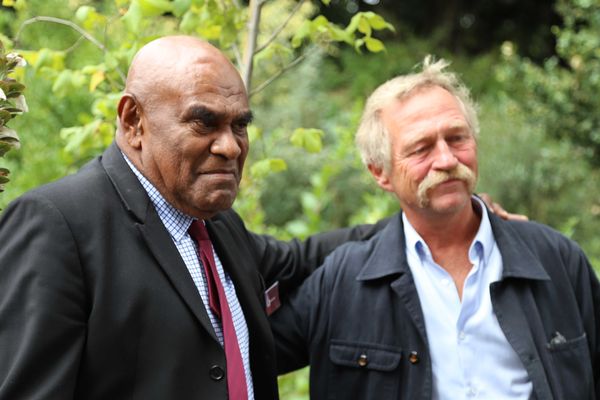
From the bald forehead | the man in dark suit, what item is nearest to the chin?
the man in dark suit

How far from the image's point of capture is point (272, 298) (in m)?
2.90

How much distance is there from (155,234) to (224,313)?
314 mm

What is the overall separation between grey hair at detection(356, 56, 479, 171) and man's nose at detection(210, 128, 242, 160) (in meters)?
0.97

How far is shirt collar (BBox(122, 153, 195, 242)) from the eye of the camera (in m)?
2.16

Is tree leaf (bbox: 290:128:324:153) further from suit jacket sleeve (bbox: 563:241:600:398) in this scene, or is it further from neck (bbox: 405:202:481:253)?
suit jacket sleeve (bbox: 563:241:600:398)

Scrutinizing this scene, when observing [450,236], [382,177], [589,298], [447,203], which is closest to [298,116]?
[382,177]

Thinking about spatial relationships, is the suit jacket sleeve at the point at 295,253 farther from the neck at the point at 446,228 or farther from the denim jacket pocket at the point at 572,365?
the denim jacket pocket at the point at 572,365

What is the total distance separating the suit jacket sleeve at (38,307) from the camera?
1769 millimetres

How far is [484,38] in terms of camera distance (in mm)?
16812

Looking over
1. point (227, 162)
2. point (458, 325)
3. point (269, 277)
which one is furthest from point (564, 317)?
point (227, 162)

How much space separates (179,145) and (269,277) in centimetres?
102

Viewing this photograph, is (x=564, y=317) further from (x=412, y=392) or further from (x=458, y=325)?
(x=412, y=392)

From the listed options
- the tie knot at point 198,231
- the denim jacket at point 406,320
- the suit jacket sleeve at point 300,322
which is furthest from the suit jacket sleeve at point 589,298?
the tie knot at point 198,231

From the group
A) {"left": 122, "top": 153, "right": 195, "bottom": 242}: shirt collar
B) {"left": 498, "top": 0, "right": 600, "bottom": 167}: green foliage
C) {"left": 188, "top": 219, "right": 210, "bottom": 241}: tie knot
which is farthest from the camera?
{"left": 498, "top": 0, "right": 600, "bottom": 167}: green foliage
